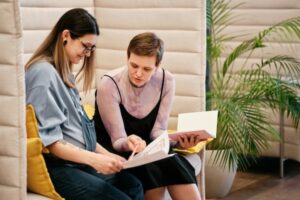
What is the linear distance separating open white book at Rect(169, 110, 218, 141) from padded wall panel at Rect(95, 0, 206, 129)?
1.49 ft

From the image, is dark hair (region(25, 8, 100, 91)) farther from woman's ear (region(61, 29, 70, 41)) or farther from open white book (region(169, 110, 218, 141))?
open white book (region(169, 110, 218, 141))

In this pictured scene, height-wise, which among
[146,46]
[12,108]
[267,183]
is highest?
[146,46]

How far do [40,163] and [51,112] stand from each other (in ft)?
0.67

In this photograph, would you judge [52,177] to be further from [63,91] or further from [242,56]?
[242,56]

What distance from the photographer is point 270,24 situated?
15.3 feet

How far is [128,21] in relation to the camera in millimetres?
3840

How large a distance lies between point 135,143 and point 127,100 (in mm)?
294

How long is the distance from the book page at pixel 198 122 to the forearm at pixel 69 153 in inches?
26.4

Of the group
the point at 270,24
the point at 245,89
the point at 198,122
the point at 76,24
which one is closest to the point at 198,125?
the point at 198,122

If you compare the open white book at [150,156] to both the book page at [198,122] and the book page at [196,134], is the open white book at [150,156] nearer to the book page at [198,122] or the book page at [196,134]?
the book page at [196,134]

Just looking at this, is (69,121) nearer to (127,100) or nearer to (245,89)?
(127,100)

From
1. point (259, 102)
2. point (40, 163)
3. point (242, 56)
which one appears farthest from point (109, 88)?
point (242, 56)

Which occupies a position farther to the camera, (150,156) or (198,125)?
(198,125)

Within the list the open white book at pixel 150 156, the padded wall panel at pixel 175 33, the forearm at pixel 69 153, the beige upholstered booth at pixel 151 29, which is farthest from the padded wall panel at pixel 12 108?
the padded wall panel at pixel 175 33
